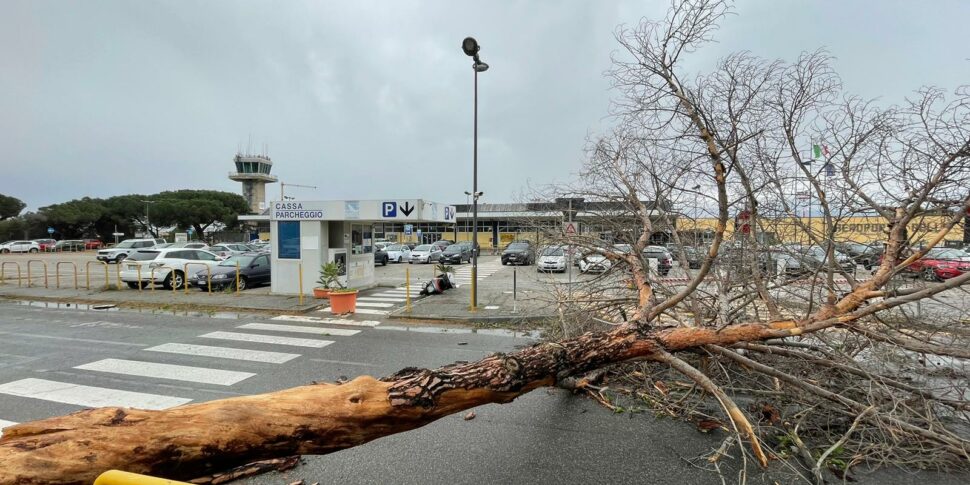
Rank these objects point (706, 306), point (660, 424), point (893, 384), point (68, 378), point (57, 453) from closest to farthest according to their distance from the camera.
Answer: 1. point (57, 453)
2. point (893, 384)
3. point (660, 424)
4. point (706, 306)
5. point (68, 378)

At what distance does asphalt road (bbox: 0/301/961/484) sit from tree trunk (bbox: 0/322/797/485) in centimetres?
72

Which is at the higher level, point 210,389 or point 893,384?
point 893,384

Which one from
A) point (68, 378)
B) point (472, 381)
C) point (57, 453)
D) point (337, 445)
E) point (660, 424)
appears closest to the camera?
point (57, 453)

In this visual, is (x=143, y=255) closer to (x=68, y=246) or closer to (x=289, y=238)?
(x=289, y=238)

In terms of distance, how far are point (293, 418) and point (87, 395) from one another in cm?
408

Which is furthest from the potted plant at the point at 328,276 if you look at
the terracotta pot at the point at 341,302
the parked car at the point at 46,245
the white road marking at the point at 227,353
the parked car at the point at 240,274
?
the parked car at the point at 46,245

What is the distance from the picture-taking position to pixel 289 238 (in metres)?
13.4

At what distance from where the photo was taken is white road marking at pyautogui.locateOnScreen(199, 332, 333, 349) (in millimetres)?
7453

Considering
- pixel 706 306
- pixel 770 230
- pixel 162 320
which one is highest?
pixel 770 230

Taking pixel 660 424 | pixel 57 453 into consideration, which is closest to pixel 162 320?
pixel 57 453

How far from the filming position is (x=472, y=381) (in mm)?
2990

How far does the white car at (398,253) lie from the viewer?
31.1 m

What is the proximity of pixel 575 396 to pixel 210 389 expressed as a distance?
A: 14.2 feet

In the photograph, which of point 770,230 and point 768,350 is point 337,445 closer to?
point 768,350
